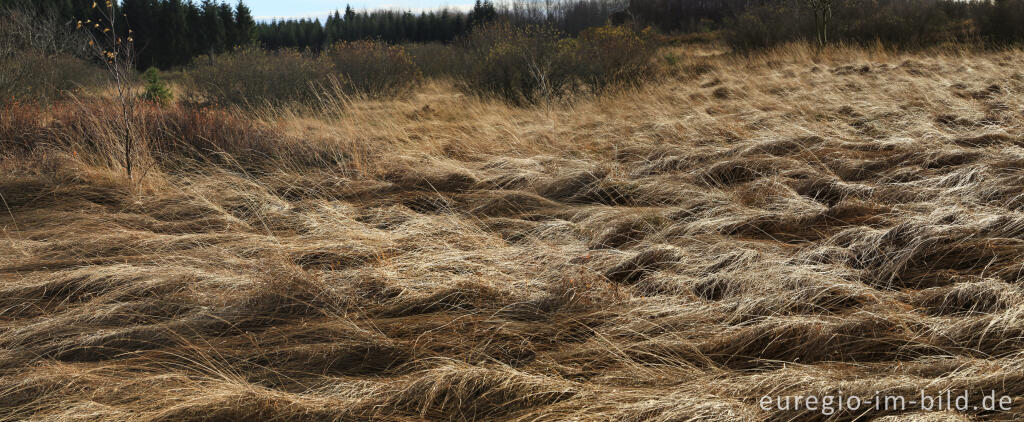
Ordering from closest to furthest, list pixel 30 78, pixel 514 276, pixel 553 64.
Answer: pixel 514 276 < pixel 553 64 < pixel 30 78

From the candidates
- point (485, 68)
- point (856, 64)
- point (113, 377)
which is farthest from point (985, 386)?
point (856, 64)

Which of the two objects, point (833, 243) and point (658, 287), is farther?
point (833, 243)

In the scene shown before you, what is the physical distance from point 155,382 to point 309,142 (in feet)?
13.2

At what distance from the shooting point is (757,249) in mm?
3531

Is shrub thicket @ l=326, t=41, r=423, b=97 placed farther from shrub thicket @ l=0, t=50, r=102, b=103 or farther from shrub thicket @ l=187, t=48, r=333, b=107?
shrub thicket @ l=0, t=50, r=102, b=103

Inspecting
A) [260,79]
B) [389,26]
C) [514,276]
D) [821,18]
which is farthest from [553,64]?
[389,26]

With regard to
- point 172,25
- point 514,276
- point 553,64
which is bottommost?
point 514,276

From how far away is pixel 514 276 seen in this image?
10.7ft

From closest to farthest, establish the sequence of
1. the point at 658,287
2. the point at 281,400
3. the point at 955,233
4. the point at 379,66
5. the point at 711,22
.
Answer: the point at 281,400
the point at 658,287
the point at 955,233
the point at 379,66
the point at 711,22

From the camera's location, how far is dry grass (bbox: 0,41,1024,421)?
228 cm

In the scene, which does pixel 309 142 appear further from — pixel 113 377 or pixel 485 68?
pixel 485 68

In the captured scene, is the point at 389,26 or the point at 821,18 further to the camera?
the point at 389,26

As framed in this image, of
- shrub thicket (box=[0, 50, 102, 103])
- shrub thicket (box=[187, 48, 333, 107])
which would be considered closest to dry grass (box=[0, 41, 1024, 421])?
shrub thicket (box=[0, 50, 102, 103])

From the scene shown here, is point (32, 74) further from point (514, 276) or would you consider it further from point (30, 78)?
Result: point (514, 276)
